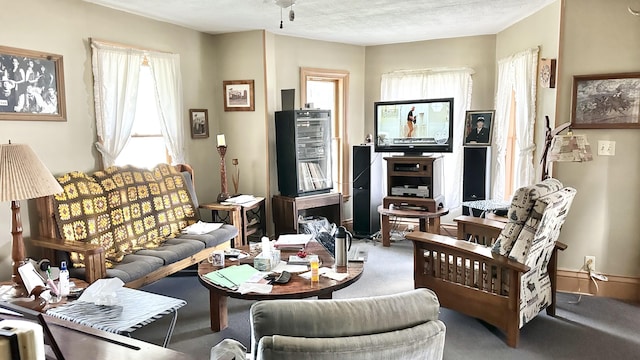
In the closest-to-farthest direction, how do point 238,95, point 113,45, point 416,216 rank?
point 113,45, point 416,216, point 238,95

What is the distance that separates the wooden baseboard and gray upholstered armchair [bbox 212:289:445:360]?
2.71 metres

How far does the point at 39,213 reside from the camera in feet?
10.2

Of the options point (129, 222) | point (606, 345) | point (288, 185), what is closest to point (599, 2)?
point (606, 345)

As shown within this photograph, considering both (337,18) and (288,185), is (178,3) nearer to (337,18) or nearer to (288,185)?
(337,18)

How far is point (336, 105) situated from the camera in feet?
18.3

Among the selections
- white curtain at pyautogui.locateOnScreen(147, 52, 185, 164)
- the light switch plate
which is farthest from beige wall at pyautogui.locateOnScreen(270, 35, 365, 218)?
the light switch plate

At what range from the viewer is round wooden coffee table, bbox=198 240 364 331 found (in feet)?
8.03

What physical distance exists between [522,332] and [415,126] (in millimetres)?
2583

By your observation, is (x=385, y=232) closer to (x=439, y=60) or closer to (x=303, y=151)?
(x=303, y=151)

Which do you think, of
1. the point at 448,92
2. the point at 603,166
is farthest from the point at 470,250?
the point at 448,92

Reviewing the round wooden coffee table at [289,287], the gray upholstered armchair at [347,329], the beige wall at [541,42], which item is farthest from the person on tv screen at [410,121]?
the gray upholstered armchair at [347,329]

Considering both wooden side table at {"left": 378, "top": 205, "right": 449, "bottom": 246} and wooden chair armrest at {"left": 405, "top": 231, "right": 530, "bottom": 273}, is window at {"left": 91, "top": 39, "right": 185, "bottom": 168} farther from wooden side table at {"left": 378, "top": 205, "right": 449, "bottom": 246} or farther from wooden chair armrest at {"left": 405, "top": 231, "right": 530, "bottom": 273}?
wooden chair armrest at {"left": 405, "top": 231, "right": 530, "bottom": 273}

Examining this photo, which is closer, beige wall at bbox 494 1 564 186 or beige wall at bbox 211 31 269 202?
beige wall at bbox 494 1 564 186

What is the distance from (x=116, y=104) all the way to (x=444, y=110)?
3224 millimetres
